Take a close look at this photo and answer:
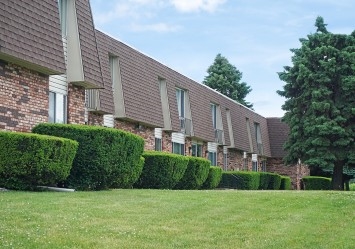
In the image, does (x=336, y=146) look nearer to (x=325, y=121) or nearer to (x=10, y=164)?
(x=325, y=121)

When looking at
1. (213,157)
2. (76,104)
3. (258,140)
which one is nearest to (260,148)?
(258,140)

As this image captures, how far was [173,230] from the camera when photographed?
908 centimetres

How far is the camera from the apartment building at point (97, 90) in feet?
49.9

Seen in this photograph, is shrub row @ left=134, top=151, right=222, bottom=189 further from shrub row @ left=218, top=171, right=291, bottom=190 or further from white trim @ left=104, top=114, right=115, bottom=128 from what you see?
shrub row @ left=218, top=171, right=291, bottom=190

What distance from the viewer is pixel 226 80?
54.1 m

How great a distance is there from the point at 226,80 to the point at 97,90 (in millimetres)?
34427

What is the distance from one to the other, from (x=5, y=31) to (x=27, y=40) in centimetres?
85

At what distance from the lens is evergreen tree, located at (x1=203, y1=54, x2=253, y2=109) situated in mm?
53781

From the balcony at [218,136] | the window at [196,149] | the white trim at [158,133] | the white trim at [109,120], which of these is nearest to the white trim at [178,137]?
the white trim at [158,133]

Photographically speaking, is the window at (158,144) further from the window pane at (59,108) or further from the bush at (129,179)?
the window pane at (59,108)

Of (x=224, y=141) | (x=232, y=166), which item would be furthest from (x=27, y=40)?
(x=232, y=166)

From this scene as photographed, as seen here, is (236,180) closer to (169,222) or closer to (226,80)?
(169,222)

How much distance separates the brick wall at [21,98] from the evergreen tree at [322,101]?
55.2 feet

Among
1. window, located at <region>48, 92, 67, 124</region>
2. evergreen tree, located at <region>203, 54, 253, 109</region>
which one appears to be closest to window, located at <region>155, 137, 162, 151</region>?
window, located at <region>48, 92, 67, 124</region>
